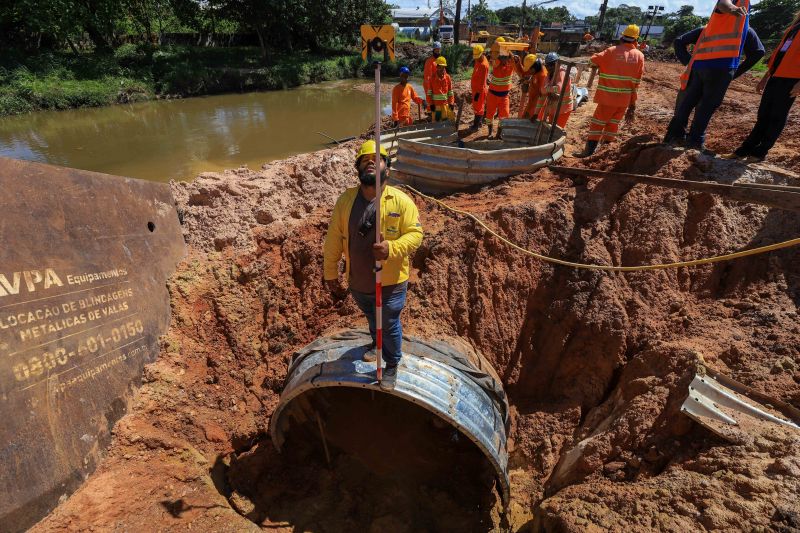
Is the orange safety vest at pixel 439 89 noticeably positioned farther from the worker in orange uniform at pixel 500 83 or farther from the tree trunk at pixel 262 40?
the tree trunk at pixel 262 40

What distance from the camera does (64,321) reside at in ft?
10.7

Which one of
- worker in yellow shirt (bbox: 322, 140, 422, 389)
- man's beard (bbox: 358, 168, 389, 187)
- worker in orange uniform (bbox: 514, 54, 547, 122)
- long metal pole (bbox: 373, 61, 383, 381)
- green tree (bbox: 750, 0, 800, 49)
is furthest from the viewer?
green tree (bbox: 750, 0, 800, 49)

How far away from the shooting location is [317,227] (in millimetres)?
5066

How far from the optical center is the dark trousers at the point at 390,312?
10.1ft

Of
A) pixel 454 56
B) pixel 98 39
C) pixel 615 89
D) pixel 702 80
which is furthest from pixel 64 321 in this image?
pixel 98 39

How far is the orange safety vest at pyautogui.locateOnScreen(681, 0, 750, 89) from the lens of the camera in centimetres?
473

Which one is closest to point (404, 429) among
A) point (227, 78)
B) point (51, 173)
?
point (51, 173)

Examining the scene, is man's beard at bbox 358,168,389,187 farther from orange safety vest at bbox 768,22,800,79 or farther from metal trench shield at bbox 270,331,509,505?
orange safety vest at bbox 768,22,800,79

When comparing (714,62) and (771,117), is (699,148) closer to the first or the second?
(771,117)

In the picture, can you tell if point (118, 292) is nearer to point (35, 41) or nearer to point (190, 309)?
point (190, 309)

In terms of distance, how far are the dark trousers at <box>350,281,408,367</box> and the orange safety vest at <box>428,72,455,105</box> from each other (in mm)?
8074

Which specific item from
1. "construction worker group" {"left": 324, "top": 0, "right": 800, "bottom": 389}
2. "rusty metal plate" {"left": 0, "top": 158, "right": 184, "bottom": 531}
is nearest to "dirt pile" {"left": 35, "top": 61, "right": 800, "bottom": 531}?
"rusty metal plate" {"left": 0, "top": 158, "right": 184, "bottom": 531}

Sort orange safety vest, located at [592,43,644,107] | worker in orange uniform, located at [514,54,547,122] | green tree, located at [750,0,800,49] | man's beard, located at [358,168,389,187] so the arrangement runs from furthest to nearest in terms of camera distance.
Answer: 1. green tree, located at [750,0,800,49]
2. worker in orange uniform, located at [514,54,547,122]
3. orange safety vest, located at [592,43,644,107]
4. man's beard, located at [358,168,389,187]

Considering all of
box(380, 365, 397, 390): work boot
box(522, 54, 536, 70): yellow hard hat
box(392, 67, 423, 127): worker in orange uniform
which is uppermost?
box(522, 54, 536, 70): yellow hard hat
